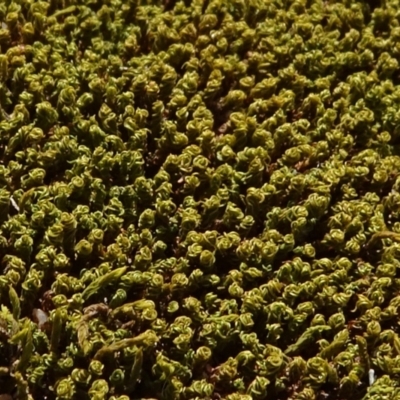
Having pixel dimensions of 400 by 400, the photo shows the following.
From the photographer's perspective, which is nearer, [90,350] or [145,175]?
[90,350]

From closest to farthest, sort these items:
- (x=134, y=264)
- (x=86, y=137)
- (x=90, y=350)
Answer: (x=90, y=350), (x=134, y=264), (x=86, y=137)

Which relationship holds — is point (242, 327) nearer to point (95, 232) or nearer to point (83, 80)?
point (95, 232)

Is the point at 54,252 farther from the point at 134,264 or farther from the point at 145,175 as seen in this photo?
the point at 145,175

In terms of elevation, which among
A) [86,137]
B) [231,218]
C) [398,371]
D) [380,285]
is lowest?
[398,371]

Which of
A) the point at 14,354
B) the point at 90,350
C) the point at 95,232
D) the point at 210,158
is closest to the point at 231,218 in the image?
the point at 210,158

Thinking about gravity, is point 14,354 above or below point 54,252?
below

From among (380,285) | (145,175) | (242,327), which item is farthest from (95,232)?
(380,285)

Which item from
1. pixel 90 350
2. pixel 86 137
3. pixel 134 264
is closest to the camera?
pixel 90 350
